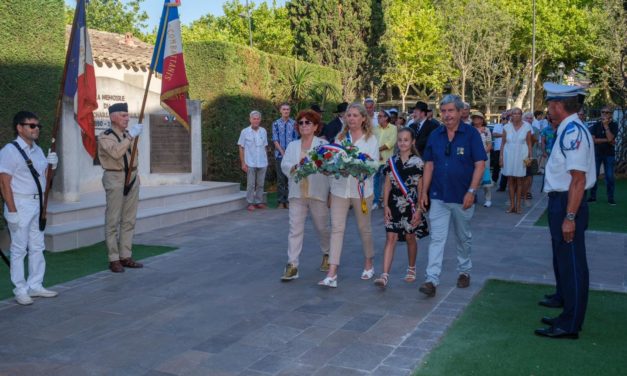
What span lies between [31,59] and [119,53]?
12494mm

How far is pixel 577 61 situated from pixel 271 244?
161ft

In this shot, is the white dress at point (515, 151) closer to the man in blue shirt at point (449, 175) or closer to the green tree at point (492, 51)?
the man in blue shirt at point (449, 175)

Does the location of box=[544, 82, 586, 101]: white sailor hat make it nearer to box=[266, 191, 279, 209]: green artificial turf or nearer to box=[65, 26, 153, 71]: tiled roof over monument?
box=[266, 191, 279, 209]: green artificial turf

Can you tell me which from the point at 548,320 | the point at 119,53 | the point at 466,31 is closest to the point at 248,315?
the point at 548,320

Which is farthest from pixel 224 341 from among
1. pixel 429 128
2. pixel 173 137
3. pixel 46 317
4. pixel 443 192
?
pixel 173 137

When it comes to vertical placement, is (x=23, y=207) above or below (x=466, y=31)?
below

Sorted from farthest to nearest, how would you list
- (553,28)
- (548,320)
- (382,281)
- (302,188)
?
(553,28) → (302,188) → (382,281) → (548,320)

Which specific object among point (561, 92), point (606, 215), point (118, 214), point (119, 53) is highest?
point (119, 53)

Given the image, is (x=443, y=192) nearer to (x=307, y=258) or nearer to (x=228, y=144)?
(x=307, y=258)

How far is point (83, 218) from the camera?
1007 centimetres

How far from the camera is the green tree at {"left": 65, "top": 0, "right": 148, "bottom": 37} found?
64.2m

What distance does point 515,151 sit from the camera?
1243cm

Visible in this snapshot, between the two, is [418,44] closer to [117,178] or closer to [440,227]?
[117,178]

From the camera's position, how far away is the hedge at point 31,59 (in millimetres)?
9312
